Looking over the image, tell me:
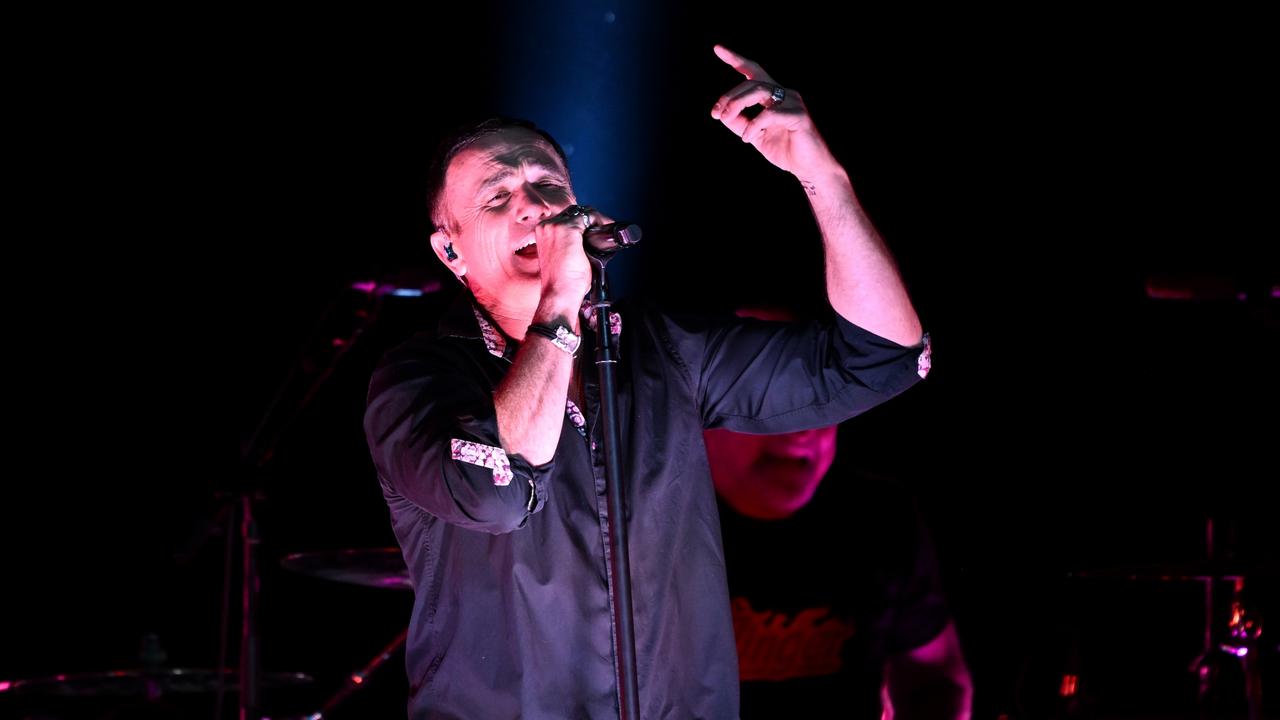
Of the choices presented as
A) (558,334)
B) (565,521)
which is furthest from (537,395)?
(565,521)

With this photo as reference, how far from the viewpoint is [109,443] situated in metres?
4.16

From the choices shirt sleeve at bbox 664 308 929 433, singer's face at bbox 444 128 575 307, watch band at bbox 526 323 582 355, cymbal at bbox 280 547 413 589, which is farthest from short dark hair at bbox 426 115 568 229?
cymbal at bbox 280 547 413 589

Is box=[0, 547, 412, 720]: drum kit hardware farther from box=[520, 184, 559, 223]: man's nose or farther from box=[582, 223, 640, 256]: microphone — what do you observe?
box=[582, 223, 640, 256]: microphone

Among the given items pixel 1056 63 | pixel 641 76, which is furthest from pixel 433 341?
pixel 1056 63

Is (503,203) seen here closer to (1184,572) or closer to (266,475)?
(266,475)

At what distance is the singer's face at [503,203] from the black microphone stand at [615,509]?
38 cm

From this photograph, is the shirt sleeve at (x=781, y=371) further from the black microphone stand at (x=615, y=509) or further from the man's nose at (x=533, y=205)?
the black microphone stand at (x=615, y=509)

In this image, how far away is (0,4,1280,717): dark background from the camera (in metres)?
4.08

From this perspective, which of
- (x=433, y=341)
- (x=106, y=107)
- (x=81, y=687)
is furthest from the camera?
(x=106, y=107)

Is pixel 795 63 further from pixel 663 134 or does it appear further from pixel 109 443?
pixel 109 443

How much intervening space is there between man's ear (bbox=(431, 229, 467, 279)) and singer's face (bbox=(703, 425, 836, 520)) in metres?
1.80

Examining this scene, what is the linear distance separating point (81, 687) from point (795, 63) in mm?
2882

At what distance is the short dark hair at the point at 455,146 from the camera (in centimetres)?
224

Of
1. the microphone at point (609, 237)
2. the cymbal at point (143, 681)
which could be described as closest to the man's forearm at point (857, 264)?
the microphone at point (609, 237)
